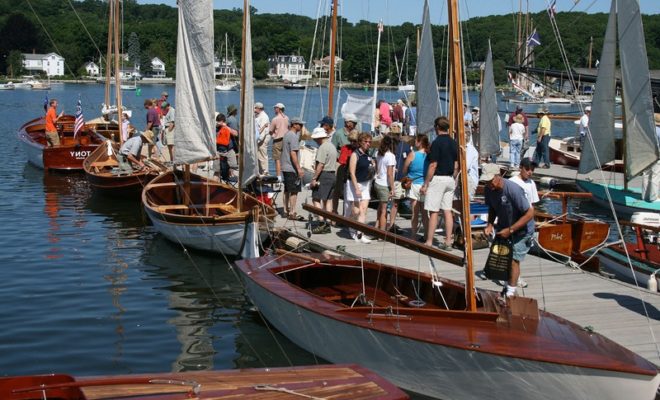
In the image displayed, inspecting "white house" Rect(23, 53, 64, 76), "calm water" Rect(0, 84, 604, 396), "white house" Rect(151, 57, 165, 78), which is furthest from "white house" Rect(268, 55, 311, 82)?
"calm water" Rect(0, 84, 604, 396)

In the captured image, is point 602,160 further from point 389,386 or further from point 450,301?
point 389,386

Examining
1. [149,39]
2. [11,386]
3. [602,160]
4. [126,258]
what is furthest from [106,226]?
[149,39]

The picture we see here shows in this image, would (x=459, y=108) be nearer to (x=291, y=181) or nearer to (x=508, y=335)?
(x=508, y=335)

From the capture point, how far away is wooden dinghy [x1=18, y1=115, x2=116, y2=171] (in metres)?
29.5

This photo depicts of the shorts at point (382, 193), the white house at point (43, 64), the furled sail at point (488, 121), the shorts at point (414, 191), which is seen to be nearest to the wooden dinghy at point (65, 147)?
the furled sail at point (488, 121)

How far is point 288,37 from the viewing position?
169 meters

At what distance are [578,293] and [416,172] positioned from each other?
166 inches

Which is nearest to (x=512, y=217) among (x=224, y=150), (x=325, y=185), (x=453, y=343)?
(x=453, y=343)

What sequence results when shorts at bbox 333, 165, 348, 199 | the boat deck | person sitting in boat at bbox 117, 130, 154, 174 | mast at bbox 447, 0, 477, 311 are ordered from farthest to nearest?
person sitting in boat at bbox 117, 130, 154, 174 → shorts at bbox 333, 165, 348, 199 → the boat deck → mast at bbox 447, 0, 477, 311

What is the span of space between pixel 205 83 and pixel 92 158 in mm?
11249

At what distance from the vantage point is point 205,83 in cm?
1636

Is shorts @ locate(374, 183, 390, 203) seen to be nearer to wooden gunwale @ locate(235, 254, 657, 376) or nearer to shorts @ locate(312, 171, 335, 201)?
shorts @ locate(312, 171, 335, 201)

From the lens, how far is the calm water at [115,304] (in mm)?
11547

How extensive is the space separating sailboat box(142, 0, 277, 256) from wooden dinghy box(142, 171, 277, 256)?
2 centimetres
